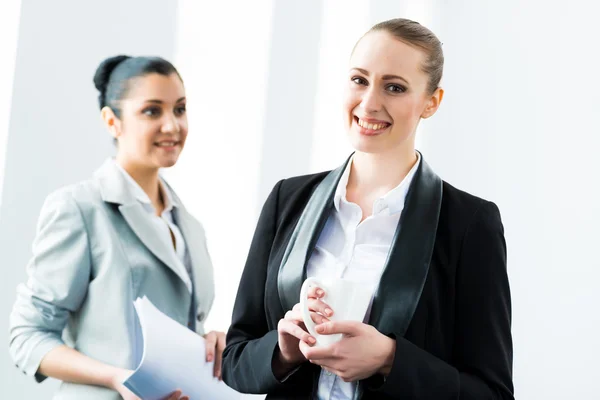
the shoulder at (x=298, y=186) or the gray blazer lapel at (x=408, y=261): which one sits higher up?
the shoulder at (x=298, y=186)

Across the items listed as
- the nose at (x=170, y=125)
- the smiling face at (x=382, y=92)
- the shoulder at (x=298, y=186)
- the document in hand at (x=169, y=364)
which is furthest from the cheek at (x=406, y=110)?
the nose at (x=170, y=125)

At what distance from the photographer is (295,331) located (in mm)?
A: 1156

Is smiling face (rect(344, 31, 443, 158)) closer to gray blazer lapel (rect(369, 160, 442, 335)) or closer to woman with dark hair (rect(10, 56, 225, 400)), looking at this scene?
gray blazer lapel (rect(369, 160, 442, 335))

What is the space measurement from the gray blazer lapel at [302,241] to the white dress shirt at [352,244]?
0.07ft

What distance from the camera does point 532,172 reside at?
3357 mm

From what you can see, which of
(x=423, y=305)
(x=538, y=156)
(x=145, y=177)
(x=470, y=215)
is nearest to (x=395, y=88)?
(x=470, y=215)

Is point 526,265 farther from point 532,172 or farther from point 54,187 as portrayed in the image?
point 54,187

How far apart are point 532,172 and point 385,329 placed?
2351mm

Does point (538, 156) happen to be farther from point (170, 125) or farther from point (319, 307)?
point (319, 307)

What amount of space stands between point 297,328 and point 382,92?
0.43 meters

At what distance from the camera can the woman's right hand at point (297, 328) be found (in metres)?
1.13

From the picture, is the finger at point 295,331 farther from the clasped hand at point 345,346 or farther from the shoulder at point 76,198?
the shoulder at point 76,198

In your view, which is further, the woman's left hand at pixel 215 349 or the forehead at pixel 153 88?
the forehead at pixel 153 88

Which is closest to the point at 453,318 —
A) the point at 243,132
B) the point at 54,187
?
the point at 54,187
